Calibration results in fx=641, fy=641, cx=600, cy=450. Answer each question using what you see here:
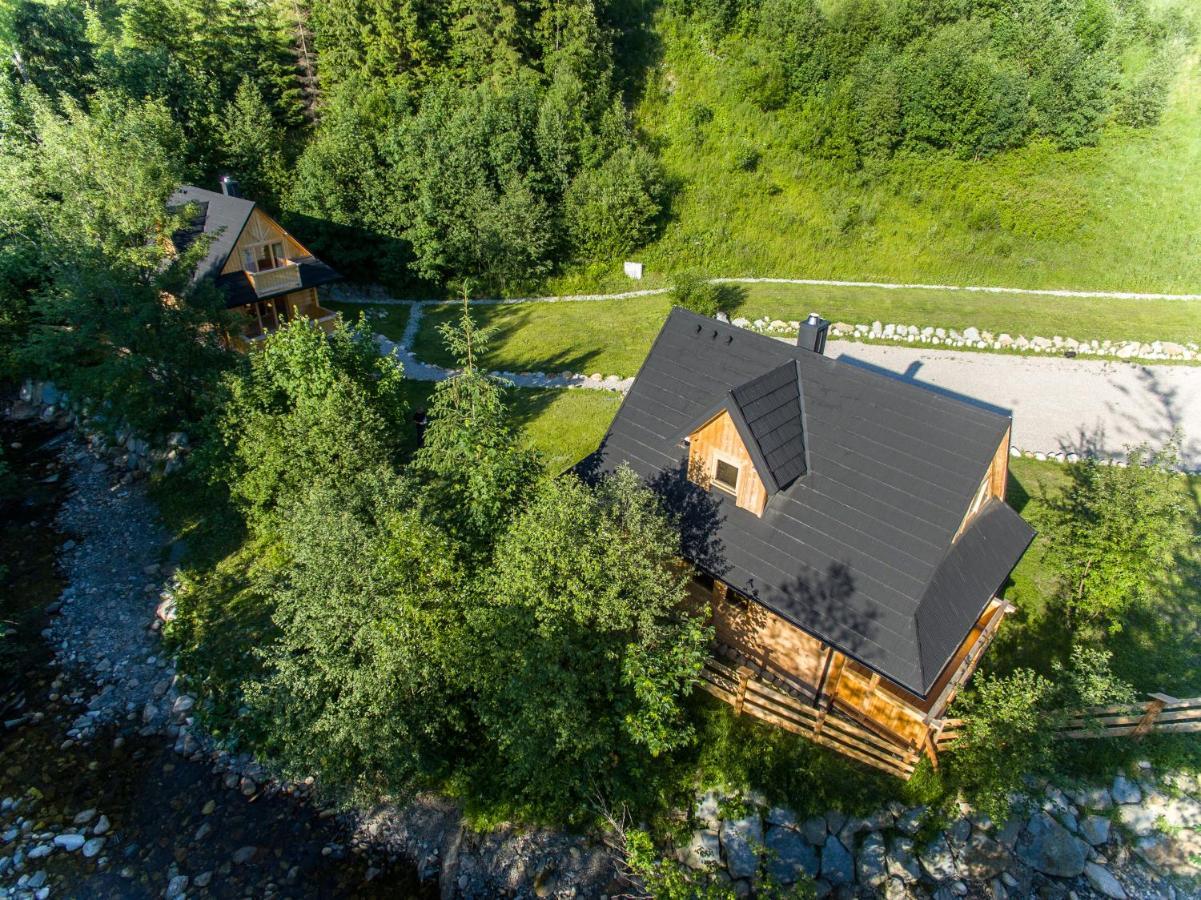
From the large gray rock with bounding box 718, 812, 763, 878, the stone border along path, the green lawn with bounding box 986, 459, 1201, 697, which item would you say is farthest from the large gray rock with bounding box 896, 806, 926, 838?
the stone border along path

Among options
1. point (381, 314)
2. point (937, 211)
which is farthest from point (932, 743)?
point (937, 211)

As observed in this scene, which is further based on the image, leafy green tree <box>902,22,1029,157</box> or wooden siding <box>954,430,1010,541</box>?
leafy green tree <box>902,22,1029,157</box>

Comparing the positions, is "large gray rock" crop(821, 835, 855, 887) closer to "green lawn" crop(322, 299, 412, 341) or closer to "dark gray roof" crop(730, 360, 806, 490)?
"dark gray roof" crop(730, 360, 806, 490)

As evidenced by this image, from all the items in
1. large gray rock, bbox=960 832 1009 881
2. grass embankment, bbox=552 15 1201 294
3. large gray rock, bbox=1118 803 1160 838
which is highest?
grass embankment, bbox=552 15 1201 294

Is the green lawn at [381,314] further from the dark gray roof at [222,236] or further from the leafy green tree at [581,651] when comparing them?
the leafy green tree at [581,651]

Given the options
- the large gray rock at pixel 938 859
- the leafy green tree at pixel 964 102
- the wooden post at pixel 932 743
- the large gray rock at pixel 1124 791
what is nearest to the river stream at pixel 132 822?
the large gray rock at pixel 938 859

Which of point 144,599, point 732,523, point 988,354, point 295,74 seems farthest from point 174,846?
point 295,74

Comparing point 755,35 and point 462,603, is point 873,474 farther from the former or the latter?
point 755,35
